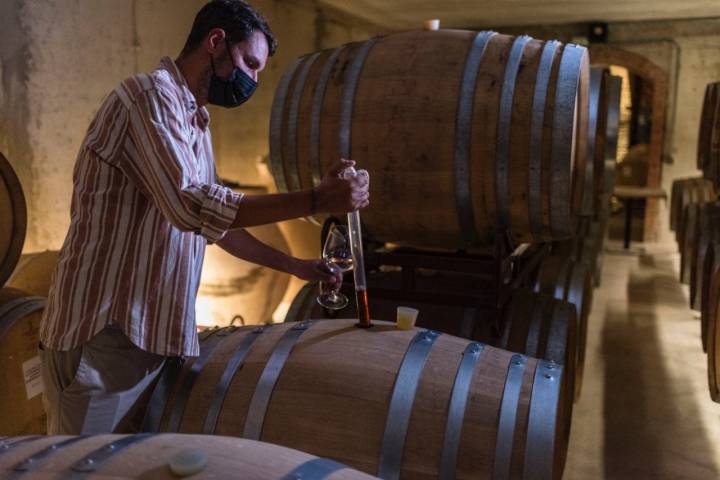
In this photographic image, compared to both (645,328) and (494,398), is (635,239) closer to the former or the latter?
(645,328)

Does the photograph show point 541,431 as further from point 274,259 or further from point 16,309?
point 16,309

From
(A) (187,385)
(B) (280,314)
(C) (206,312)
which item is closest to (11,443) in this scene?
(A) (187,385)

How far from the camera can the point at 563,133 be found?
7.98 ft

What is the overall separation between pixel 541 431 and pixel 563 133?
4.15 ft

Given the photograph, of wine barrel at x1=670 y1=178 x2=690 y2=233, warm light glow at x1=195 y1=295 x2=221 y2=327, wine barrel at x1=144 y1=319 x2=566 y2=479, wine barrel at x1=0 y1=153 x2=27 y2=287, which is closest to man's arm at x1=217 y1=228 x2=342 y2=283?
wine barrel at x1=144 y1=319 x2=566 y2=479

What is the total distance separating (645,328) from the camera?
5.67 meters

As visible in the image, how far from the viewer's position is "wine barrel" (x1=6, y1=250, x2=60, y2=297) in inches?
136

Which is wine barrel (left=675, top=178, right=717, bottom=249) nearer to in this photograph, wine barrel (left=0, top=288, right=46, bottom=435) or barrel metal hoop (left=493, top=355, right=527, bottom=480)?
barrel metal hoop (left=493, top=355, right=527, bottom=480)

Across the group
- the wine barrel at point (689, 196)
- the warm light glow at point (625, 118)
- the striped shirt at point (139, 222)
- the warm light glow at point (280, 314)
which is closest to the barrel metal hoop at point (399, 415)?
the striped shirt at point (139, 222)

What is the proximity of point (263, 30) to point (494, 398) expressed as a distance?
1.10 m

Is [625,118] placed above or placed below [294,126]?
above

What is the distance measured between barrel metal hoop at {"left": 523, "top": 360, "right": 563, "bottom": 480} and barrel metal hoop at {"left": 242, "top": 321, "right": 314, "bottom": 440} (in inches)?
24.8

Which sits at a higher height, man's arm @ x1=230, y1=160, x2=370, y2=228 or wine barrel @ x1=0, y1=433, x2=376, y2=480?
man's arm @ x1=230, y1=160, x2=370, y2=228

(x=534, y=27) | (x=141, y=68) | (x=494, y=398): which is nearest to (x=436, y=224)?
(x=494, y=398)
